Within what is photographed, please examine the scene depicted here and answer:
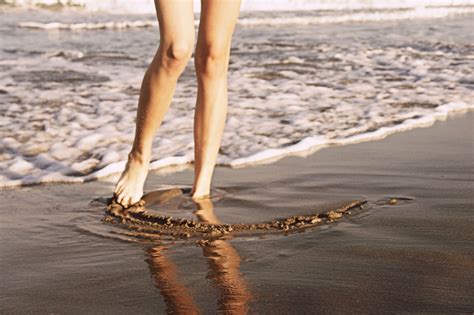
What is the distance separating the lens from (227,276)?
8.55 ft

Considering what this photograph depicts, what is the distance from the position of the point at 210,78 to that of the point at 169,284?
4.15 feet

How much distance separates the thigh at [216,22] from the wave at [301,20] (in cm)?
1170

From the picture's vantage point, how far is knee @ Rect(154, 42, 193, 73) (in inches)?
133

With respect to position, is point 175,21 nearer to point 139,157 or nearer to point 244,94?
point 139,157

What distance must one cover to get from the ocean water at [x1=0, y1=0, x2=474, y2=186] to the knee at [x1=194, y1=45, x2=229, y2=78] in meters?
1.08

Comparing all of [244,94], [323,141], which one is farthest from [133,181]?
[244,94]

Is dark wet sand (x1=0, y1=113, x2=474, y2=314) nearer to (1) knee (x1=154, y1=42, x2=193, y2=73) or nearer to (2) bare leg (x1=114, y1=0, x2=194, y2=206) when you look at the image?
(2) bare leg (x1=114, y1=0, x2=194, y2=206)

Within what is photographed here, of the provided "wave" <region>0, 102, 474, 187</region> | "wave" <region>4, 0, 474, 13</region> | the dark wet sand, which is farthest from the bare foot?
"wave" <region>4, 0, 474, 13</region>

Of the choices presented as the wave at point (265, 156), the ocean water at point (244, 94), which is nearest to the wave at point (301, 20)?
the ocean water at point (244, 94)


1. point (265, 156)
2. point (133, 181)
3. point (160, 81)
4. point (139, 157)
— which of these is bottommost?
point (265, 156)

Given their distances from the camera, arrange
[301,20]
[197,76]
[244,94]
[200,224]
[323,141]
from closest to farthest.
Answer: [200,224]
[197,76]
[323,141]
[244,94]
[301,20]

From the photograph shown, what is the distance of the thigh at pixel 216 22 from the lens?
3416 mm

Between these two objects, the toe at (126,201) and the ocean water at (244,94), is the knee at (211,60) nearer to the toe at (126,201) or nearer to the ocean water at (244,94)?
the toe at (126,201)

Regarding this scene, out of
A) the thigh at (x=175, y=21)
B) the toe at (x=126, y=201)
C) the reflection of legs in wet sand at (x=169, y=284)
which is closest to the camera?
the reflection of legs in wet sand at (x=169, y=284)
